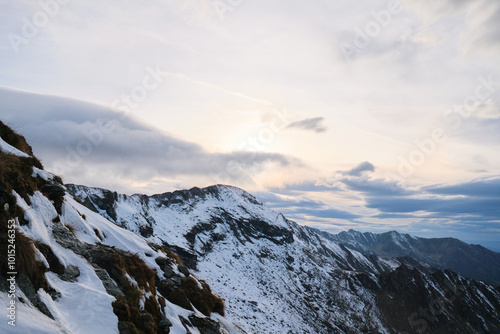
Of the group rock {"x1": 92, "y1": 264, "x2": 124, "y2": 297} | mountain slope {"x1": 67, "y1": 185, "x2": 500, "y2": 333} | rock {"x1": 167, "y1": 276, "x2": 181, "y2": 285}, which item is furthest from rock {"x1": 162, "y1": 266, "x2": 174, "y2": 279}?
mountain slope {"x1": 67, "y1": 185, "x2": 500, "y2": 333}

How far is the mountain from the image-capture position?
12.1 metres

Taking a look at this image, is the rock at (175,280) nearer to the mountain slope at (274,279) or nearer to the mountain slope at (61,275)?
the mountain slope at (61,275)

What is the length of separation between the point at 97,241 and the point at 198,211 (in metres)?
102

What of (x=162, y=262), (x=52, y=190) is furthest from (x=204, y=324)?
(x=52, y=190)

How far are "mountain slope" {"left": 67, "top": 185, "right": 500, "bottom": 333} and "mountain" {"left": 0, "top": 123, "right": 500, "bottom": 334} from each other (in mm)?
513

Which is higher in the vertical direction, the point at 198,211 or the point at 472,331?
the point at 198,211

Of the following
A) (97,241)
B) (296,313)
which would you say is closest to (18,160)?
(97,241)

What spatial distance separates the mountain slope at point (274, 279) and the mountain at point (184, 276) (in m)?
0.51

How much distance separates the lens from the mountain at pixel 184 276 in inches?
475

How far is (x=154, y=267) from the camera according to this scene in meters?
23.5

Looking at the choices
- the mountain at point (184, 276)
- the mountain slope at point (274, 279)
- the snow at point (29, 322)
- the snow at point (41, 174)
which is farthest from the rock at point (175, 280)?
the mountain slope at point (274, 279)

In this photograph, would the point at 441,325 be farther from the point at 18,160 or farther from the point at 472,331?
the point at 18,160

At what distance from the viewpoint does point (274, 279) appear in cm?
9462

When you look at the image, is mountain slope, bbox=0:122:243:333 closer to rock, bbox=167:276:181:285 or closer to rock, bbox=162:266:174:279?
rock, bbox=167:276:181:285
